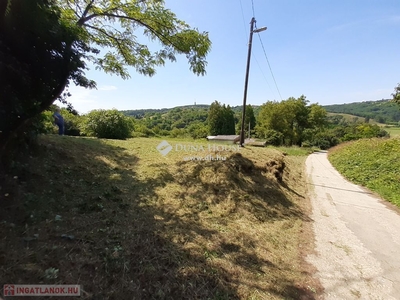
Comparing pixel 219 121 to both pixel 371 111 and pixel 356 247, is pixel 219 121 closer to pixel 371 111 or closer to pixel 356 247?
pixel 356 247

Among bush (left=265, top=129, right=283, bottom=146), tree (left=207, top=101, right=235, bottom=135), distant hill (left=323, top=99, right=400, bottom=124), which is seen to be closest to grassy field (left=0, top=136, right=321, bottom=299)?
bush (left=265, top=129, right=283, bottom=146)

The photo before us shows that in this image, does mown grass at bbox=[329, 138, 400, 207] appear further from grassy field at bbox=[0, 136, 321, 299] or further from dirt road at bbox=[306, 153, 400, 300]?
grassy field at bbox=[0, 136, 321, 299]

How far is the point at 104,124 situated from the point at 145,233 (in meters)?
8.64

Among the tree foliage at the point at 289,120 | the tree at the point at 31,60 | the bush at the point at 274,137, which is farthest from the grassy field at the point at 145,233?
the tree foliage at the point at 289,120

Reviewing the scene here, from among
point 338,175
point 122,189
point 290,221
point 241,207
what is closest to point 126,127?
point 122,189

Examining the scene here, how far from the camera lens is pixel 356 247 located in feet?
11.1

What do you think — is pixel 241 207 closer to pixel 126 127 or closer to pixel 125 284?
pixel 125 284

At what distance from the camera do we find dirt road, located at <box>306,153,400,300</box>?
242 centimetres

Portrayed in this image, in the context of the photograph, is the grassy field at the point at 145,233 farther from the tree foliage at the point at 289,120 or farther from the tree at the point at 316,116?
the tree at the point at 316,116

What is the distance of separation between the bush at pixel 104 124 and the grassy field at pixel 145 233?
527 centimetres

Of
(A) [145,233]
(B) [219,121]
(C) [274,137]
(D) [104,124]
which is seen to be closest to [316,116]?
(C) [274,137]

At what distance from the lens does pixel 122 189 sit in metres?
3.74

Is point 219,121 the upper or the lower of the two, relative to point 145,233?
upper

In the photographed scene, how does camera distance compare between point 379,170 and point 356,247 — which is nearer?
point 356,247
